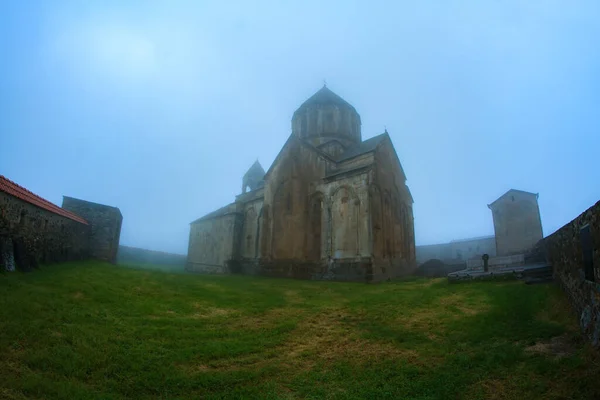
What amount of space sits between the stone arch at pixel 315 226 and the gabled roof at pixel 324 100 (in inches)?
446

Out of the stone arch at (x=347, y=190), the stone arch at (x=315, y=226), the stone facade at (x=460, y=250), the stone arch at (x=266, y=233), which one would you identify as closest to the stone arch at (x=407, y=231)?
the stone arch at (x=347, y=190)

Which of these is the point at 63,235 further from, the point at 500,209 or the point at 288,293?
the point at 500,209

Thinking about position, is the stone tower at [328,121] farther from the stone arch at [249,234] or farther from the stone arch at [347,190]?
the stone arch at [249,234]

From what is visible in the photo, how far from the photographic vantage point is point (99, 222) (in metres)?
19.1

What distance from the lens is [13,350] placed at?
573 centimetres

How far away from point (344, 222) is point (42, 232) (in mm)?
16060

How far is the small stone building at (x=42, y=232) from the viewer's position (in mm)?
10469

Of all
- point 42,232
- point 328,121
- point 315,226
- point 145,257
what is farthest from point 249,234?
point 145,257

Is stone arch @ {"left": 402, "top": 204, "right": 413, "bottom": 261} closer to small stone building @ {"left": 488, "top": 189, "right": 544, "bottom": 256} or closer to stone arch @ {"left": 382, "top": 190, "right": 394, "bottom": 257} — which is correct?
stone arch @ {"left": 382, "top": 190, "right": 394, "bottom": 257}

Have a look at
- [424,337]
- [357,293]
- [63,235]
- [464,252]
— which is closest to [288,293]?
[357,293]

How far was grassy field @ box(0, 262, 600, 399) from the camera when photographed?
5.26 m

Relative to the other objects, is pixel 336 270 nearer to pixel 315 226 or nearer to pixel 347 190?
pixel 315 226

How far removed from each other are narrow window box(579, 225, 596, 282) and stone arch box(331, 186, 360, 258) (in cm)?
1402

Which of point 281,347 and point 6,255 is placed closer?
point 281,347
